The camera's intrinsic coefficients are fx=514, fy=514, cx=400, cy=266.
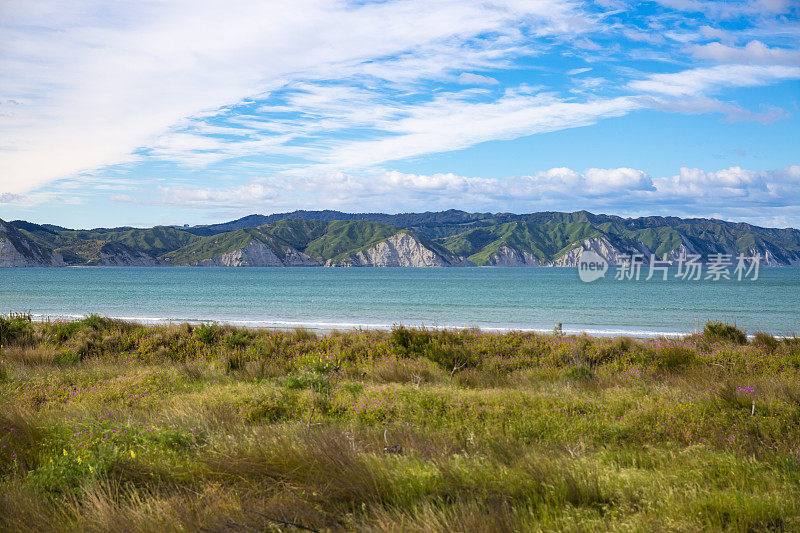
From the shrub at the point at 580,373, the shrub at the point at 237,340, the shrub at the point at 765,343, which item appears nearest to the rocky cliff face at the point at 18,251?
the shrub at the point at 237,340

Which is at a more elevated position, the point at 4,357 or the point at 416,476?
the point at 416,476

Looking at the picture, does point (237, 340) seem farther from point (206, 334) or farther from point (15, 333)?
point (15, 333)

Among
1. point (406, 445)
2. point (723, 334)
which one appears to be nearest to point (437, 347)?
point (406, 445)

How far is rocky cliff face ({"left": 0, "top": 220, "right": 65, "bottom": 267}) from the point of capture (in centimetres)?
18225

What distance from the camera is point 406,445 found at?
5.32m

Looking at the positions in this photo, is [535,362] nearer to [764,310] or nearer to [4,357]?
[4,357]

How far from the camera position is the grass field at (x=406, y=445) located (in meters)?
3.60

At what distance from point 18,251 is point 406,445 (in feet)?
742

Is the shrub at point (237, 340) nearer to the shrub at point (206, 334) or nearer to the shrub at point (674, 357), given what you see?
the shrub at point (206, 334)

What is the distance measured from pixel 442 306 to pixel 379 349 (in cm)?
3203

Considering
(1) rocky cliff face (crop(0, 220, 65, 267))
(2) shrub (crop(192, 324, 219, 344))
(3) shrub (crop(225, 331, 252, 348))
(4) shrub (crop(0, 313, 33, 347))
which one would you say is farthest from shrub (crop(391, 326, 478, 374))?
(1) rocky cliff face (crop(0, 220, 65, 267))

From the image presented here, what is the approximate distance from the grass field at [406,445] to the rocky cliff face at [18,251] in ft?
703

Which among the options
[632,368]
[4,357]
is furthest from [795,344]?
[4,357]

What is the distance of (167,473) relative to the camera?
4.54 m
